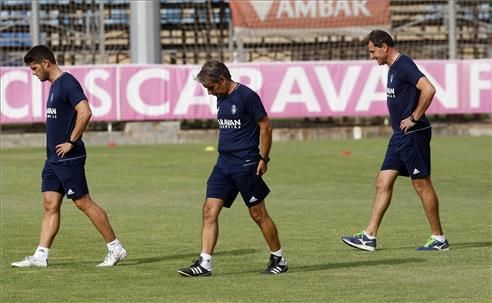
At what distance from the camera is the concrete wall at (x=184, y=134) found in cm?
2973

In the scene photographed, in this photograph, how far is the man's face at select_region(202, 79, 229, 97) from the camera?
32.6ft

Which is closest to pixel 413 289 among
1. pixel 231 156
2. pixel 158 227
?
pixel 231 156

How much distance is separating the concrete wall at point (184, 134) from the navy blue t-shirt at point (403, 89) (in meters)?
18.3

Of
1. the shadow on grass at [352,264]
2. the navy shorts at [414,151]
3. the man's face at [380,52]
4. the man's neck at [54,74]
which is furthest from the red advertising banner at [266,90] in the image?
the shadow on grass at [352,264]

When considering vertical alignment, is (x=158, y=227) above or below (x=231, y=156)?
below

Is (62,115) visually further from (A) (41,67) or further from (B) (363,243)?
(B) (363,243)

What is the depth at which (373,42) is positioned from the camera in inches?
463

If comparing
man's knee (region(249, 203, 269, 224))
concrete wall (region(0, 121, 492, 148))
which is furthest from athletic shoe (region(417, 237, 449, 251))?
concrete wall (region(0, 121, 492, 148))

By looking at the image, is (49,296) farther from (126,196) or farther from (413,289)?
(126,196)

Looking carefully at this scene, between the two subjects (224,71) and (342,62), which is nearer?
(224,71)

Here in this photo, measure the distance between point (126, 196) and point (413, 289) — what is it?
8.45 meters

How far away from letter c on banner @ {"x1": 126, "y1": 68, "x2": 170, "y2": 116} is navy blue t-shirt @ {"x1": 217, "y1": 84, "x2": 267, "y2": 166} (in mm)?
19385

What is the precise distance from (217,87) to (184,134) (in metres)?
20.3

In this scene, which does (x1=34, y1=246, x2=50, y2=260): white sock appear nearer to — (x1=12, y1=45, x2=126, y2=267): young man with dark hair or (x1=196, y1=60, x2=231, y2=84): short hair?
(x1=12, y1=45, x2=126, y2=267): young man with dark hair
